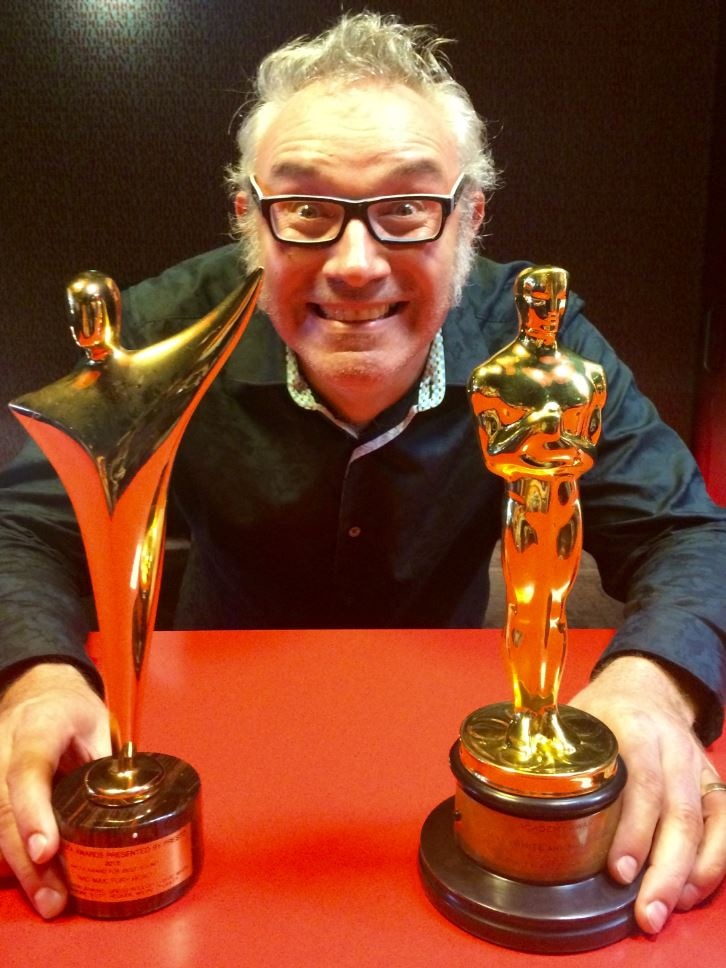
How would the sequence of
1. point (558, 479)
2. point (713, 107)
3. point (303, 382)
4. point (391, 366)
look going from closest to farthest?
point (558, 479), point (391, 366), point (303, 382), point (713, 107)

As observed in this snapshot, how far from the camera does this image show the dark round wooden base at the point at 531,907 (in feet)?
1.87

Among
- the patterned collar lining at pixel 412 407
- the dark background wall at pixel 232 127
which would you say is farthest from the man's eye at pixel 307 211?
the dark background wall at pixel 232 127

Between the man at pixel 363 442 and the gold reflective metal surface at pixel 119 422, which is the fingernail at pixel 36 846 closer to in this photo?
the gold reflective metal surface at pixel 119 422

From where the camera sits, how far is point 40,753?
0.67m

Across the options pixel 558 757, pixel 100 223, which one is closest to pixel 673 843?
pixel 558 757

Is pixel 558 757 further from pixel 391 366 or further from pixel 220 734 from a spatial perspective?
pixel 391 366

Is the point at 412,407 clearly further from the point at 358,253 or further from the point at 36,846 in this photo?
the point at 36,846

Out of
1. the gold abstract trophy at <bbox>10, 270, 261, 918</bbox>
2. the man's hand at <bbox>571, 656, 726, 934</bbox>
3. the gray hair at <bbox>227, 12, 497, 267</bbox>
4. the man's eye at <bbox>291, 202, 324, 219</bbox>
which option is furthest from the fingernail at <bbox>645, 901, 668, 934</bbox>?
the gray hair at <bbox>227, 12, 497, 267</bbox>

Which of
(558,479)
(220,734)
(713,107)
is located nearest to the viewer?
(558,479)

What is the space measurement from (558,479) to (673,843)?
0.92ft

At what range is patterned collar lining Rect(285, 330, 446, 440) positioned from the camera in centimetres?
129

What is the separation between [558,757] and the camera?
591 mm

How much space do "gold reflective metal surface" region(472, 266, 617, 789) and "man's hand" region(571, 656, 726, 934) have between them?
65 mm

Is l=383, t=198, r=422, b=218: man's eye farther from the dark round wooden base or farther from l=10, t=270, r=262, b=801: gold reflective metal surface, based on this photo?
the dark round wooden base
